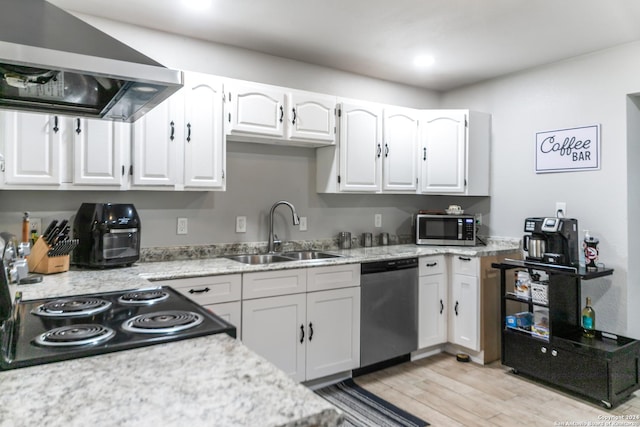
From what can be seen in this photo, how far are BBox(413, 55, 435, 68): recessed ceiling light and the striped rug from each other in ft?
8.42

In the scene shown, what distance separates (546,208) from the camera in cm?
353

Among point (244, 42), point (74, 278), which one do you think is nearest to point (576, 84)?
point (244, 42)

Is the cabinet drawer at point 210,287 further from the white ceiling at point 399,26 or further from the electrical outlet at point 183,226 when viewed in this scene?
the white ceiling at point 399,26

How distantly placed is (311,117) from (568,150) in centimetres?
210

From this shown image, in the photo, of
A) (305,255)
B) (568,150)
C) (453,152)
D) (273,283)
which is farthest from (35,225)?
(568,150)

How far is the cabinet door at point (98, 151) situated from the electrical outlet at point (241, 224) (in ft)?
3.02

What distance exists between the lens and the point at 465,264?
11.1 ft

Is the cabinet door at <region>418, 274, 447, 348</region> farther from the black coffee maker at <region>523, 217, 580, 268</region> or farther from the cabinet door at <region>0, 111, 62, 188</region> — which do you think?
the cabinet door at <region>0, 111, 62, 188</region>

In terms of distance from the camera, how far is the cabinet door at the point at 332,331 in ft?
9.24

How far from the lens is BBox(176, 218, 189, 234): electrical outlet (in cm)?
296

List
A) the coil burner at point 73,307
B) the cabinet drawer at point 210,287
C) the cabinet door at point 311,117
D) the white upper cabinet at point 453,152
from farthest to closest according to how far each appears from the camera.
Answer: the white upper cabinet at point 453,152 → the cabinet door at point 311,117 → the cabinet drawer at point 210,287 → the coil burner at point 73,307

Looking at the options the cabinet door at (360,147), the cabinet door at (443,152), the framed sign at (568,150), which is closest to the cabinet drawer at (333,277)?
the cabinet door at (360,147)

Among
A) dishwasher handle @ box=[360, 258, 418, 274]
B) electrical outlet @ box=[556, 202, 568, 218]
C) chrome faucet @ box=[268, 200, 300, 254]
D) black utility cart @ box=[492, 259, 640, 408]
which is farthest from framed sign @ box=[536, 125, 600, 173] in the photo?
chrome faucet @ box=[268, 200, 300, 254]

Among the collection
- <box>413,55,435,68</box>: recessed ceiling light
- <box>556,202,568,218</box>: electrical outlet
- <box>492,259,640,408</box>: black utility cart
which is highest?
<box>413,55,435,68</box>: recessed ceiling light
